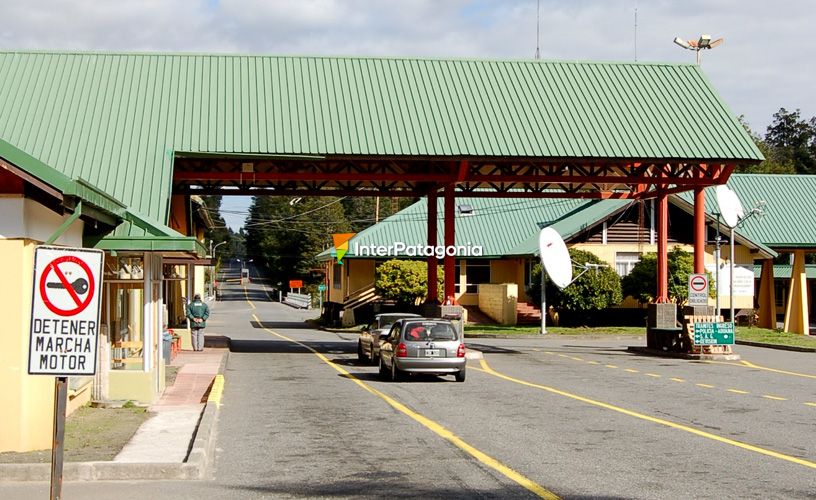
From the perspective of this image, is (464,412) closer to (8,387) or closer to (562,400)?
(562,400)

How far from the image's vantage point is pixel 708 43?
4588 centimetres

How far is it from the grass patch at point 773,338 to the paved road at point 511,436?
1403 centimetres

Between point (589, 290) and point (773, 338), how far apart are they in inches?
430

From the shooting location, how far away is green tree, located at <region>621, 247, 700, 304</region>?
54.0 metres

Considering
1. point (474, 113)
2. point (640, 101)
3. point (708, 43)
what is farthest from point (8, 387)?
point (708, 43)

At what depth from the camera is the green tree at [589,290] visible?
5406 cm

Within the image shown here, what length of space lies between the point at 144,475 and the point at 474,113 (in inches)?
1004

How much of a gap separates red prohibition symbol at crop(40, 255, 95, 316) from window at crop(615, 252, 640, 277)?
51.6 meters

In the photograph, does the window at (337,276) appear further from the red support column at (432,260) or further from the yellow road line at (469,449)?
the yellow road line at (469,449)

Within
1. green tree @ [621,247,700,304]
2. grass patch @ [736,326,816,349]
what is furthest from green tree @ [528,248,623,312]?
grass patch @ [736,326,816,349]

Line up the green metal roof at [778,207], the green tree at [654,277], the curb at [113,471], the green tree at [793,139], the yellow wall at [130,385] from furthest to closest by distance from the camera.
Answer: the green tree at [793,139]
the green metal roof at [778,207]
the green tree at [654,277]
the yellow wall at [130,385]
the curb at [113,471]

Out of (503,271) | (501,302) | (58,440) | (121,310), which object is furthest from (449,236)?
(503,271)

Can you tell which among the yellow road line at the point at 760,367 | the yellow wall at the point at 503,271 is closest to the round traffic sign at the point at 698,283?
the yellow road line at the point at 760,367

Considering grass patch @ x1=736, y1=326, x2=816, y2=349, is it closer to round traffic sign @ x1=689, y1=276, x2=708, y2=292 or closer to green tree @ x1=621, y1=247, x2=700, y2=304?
green tree @ x1=621, y1=247, x2=700, y2=304
